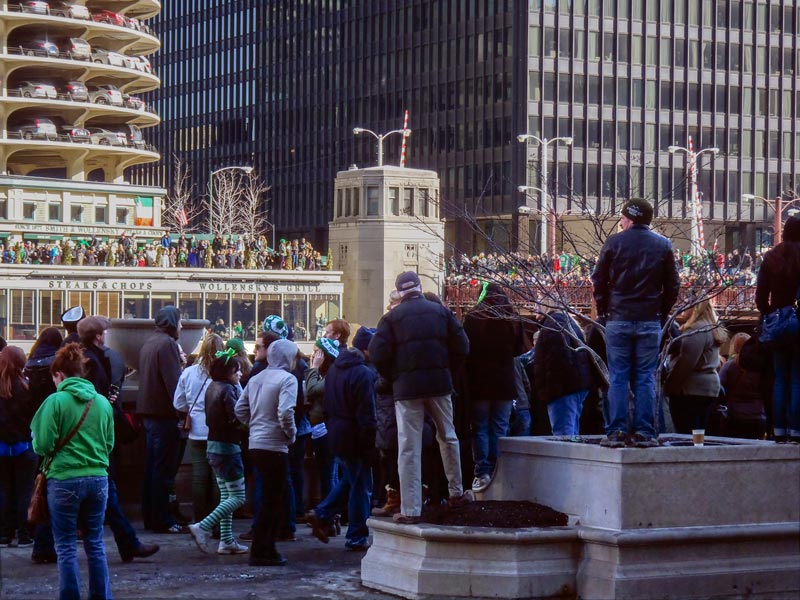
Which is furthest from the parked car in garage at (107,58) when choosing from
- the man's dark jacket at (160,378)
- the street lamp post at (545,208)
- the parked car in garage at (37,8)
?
the man's dark jacket at (160,378)

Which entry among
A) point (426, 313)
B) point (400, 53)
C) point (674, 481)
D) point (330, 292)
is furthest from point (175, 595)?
point (400, 53)

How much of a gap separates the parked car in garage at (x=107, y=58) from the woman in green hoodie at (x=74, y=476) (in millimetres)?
74557

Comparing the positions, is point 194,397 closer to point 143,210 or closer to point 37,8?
point 37,8

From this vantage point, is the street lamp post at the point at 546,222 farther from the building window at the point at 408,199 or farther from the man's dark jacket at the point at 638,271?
the building window at the point at 408,199

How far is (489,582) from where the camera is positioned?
11055 millimetres

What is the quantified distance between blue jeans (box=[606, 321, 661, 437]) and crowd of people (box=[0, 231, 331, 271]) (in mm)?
63690

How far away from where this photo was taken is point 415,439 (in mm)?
11891

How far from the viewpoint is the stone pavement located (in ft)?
37.4

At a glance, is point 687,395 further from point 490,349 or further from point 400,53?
point 400,53

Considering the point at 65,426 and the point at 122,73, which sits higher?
the point at 122,73

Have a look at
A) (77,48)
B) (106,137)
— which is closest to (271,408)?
(77,48)

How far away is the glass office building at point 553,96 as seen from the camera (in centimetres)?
10175

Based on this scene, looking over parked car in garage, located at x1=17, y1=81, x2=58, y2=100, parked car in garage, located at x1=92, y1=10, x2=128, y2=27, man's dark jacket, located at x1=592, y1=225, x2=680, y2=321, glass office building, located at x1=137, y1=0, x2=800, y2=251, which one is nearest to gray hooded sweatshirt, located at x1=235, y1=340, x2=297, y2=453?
man's dark jacket, located at x1=592, y1=225, x2=680, y2=321

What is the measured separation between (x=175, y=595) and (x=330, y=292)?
7219 centimetres
